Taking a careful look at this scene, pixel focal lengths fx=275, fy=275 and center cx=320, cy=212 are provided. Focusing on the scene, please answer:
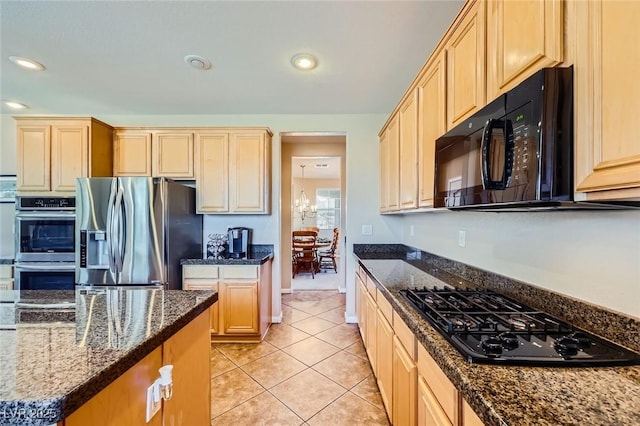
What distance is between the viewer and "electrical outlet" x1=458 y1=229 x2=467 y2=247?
1928 mm

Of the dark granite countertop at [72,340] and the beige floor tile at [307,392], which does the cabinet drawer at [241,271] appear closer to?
the beige floor tile at [307,392]

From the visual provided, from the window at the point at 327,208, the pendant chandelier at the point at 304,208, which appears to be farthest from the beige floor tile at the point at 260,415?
the window at the point at 327,208

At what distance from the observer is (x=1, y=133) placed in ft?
11.4

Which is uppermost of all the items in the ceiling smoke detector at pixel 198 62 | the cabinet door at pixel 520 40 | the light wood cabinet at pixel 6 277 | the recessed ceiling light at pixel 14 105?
the ceiling smoke detector at pixel 198 62

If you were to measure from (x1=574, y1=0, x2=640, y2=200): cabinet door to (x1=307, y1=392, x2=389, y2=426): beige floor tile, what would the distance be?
184cm

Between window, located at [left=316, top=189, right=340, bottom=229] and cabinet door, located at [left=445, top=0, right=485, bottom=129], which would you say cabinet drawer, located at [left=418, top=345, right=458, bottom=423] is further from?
window, located at [left=316, top=189, right=340, bottom=229]

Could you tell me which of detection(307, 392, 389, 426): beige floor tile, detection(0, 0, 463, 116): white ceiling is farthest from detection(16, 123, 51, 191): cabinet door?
detection(307, 392, 389, 426): beige floor tile

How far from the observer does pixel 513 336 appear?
35.9 inches

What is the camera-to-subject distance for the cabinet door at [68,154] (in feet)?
9.50

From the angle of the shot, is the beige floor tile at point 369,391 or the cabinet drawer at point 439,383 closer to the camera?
the cabinet drawer at point 439,383

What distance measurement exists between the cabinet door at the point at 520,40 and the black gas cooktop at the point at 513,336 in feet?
2.80

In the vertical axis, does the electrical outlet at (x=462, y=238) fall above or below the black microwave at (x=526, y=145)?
below

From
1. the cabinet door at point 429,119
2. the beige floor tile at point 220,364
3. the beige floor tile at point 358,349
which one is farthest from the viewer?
the beige floor tile at point 358,349

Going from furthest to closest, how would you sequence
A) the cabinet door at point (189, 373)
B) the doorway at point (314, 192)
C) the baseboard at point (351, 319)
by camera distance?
the doorway at point (314, 192), the baseboard at point (351, 319), the cabinet door at point (189, 373)
